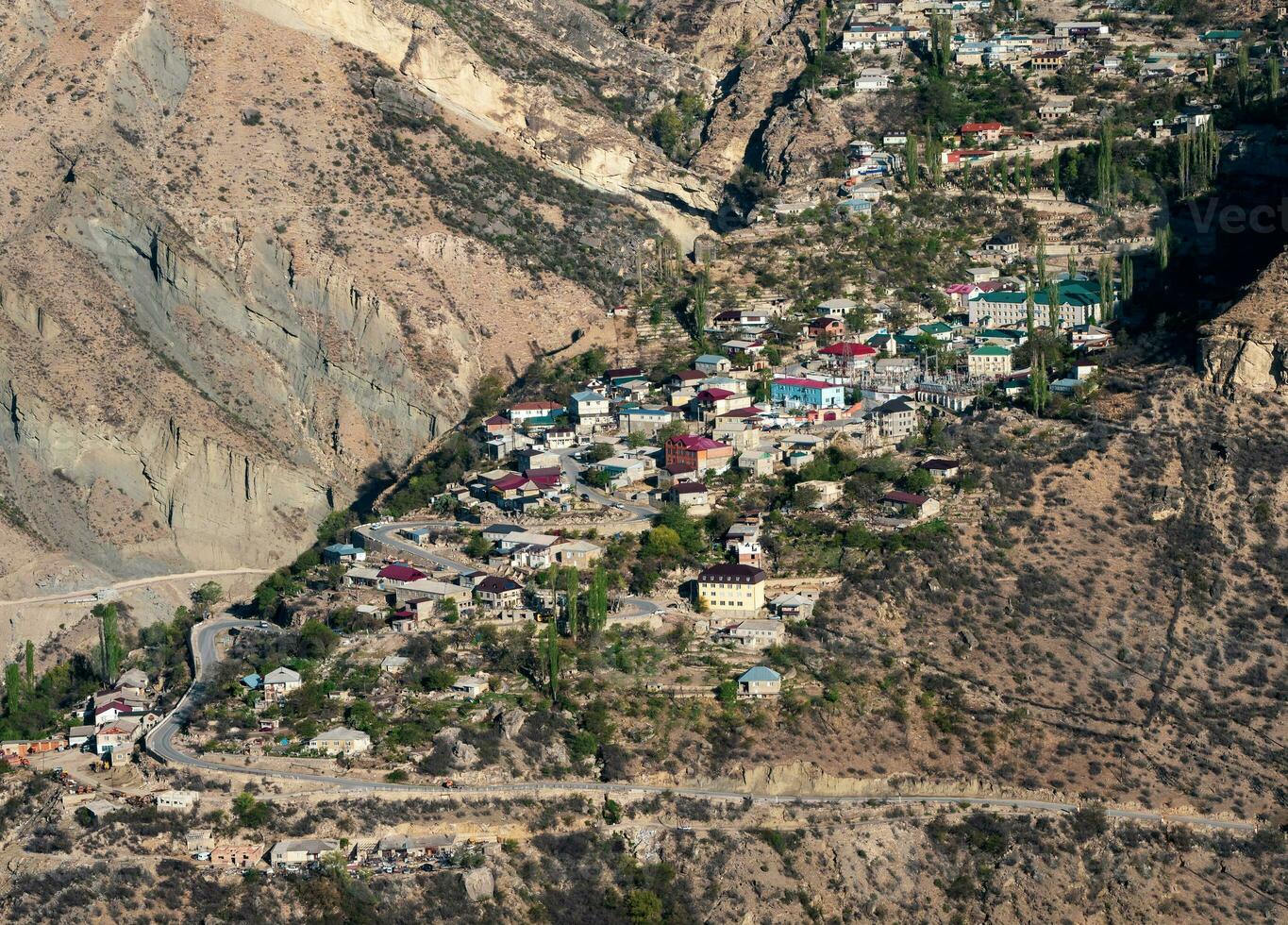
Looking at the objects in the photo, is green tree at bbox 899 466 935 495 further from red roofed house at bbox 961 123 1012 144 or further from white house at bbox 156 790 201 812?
red roofed house at bbox 961 123 1012 144

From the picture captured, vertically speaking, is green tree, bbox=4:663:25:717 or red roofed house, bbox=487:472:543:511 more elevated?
red roofed house, bbox=487:472:543:511

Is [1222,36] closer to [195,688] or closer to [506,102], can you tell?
[506,102]

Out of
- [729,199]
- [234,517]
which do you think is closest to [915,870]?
[234,517]

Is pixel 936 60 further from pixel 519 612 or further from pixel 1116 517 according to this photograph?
pixel 519 612

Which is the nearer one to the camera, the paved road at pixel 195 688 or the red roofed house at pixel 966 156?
the paved road at pixel 195 688

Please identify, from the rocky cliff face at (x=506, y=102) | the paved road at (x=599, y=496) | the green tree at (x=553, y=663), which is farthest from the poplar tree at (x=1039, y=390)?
the rocky cliff face at (x=506, y=102)

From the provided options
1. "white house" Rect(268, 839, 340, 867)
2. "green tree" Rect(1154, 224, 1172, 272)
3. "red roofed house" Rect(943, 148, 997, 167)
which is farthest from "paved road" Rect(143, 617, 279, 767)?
"red roofed house" Rect(943, 148, 997, 167)

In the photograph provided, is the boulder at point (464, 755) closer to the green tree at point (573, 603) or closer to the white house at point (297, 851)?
the white house at point (297, 851)
